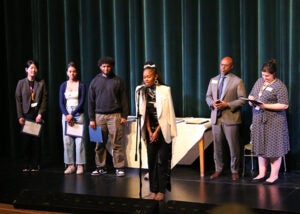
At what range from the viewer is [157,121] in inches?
179

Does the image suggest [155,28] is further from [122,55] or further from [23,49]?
[23,49]

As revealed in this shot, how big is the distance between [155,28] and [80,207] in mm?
4128

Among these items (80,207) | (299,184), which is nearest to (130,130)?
(299,184)

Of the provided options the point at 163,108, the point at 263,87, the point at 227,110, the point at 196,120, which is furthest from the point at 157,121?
the point at 196,120

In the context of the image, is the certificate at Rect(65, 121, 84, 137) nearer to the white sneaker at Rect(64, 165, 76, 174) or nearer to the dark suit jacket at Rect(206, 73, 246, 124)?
the white sneaker at Rect(64, 165, 76, 174)

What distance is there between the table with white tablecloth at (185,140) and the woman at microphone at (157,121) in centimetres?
99

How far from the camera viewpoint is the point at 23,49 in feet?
24.6

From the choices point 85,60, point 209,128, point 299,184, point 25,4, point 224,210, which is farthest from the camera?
point 25,4

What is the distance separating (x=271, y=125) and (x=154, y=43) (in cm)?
201

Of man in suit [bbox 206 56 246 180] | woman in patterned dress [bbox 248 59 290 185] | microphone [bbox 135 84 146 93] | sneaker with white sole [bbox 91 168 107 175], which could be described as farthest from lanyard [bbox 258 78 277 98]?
sneaker with white sole [bbox 91 168 107 175]

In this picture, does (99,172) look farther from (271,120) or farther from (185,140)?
(271,120)

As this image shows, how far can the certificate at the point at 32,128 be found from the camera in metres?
6.18

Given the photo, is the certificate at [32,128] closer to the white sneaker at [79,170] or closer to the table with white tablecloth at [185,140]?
the white sneaker at [79,170]

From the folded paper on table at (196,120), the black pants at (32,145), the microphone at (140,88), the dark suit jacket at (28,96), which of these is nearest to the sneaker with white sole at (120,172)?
the folded paper on table at (196,120)
